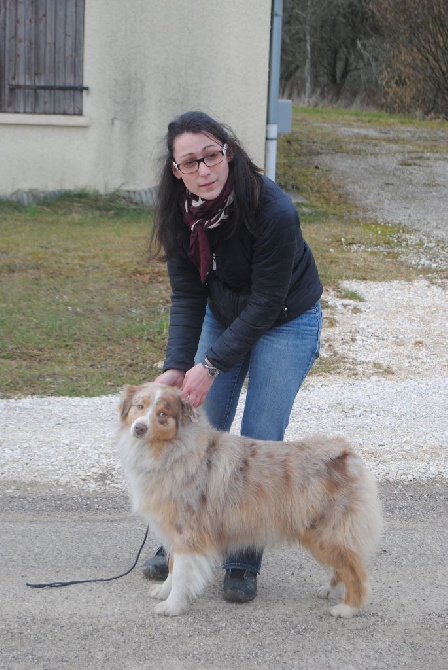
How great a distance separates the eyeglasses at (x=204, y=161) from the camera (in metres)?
3.97

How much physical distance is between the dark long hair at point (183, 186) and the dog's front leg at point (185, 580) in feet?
4.59

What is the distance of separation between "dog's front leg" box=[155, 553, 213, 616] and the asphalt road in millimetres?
57

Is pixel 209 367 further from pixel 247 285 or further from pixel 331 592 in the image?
pixel 331 592

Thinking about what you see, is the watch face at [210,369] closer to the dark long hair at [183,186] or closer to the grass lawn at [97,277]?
the dark long hair at [183,186]

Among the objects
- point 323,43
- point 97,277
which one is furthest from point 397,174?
point 323,43

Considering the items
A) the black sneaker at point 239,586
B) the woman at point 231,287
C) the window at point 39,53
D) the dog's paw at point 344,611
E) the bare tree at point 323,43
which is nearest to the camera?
the woman at point 231,287

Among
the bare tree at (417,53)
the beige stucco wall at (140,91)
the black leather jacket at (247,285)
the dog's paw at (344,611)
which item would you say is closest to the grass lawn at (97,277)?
the beige stucco wall at (140,91)

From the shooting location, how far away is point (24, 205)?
1369 cm

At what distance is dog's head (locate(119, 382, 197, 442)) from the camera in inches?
157

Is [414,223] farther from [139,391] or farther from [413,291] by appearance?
[139,391]

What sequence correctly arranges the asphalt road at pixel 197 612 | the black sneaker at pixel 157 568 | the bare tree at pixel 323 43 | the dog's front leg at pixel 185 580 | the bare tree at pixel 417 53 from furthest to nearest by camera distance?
1. the bare tree at pixel 323 43
2. the bare tree at pixel 417 53
3. the black sneaker at pixel 157 568
4. the dog's front leg at pixel 185 580
5. the asphalt road at pixel 197 612

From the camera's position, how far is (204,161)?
3967 mm

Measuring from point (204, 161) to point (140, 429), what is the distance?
3.82 feet

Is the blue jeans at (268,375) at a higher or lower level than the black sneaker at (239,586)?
higher
